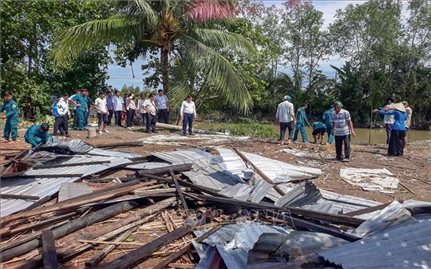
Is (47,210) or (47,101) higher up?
(47,101)

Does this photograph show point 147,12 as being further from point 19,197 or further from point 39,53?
point 19,197

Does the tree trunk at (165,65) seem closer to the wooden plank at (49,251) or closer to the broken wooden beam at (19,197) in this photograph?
the broken wooden beam at (19,197)

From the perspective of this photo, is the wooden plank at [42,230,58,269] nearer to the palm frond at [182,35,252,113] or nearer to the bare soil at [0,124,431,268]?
the bare soil at [0,124,431,268]

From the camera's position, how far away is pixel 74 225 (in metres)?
4.85

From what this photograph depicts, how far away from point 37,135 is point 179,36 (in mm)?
7877

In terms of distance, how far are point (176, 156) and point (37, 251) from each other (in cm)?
398

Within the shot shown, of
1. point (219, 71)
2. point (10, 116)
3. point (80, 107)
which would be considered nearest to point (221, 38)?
point (219, 71)

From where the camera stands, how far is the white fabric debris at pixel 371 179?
7.25m

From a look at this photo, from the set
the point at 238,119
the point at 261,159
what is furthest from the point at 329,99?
the point at 261,159

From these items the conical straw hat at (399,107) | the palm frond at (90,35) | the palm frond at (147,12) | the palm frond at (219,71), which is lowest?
the conical straw hat at (399,107)

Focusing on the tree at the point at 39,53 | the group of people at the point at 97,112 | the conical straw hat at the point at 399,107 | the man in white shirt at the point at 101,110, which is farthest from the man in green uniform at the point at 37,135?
the tree at the point at 39,53

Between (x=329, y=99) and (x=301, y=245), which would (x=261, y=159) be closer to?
(x=301, y=245)

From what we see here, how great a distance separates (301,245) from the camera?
394 centimetres

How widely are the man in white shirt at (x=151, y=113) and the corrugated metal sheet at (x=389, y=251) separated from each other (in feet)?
34.1
